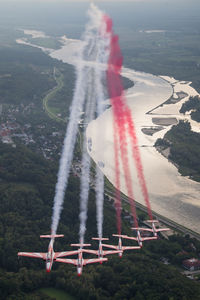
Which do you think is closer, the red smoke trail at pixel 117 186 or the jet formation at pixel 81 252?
the jet formation at pixel 81 252

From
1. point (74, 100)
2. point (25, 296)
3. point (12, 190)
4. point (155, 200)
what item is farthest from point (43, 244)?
point (74, 100)

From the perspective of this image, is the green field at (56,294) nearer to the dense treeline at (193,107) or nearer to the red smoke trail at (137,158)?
the red smoke trail at (137,158)

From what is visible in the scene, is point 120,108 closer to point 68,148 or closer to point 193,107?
point 193,107

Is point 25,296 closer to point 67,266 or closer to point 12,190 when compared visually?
point 67,266

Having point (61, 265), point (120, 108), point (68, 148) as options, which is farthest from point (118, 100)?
point (61, 265)

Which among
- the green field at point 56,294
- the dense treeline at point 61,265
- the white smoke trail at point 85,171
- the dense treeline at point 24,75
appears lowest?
the green field at point 56,294

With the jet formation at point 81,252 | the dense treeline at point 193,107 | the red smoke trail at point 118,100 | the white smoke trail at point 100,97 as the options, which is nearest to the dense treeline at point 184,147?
the red smoke trail at point 118,100
